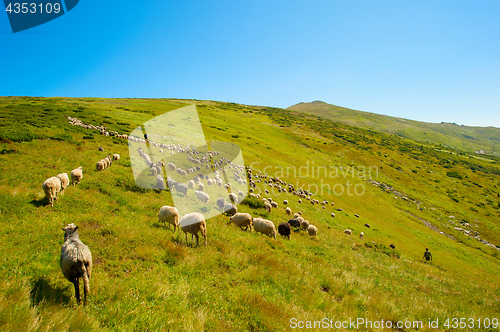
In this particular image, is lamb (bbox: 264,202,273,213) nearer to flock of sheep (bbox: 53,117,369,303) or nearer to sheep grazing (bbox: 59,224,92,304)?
flock of sheep (bbox: 53,117,369,303)

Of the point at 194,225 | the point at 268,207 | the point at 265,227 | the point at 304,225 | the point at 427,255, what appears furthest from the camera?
the point at 427,255

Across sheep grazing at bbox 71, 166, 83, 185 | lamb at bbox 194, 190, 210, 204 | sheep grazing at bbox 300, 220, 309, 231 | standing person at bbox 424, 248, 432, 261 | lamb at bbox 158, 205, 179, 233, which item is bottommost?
standing person at bbox 424, 248, 432, 261

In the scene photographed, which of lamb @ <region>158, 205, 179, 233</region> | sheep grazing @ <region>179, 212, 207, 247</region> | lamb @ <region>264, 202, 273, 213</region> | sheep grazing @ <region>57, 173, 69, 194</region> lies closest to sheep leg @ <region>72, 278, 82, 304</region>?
sheep grazing @ <region>179, 212, 207, 247</region>

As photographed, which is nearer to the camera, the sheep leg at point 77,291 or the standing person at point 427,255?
the sheep leg at point 77,291

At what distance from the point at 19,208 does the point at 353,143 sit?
130 metres

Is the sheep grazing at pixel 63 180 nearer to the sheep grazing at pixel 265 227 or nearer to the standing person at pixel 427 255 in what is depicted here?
the sheep grazing at pixel 265 227

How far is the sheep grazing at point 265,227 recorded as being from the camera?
14.5 meters

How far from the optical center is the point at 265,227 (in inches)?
576

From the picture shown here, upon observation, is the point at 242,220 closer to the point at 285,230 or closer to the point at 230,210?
the point at 230,210

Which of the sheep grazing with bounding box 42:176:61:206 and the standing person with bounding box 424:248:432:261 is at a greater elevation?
the sheep grazing with bounding box 42:176:61:206

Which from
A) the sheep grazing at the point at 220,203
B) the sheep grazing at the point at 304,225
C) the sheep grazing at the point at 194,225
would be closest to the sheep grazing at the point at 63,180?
the sheep grazing at the point at 194,225

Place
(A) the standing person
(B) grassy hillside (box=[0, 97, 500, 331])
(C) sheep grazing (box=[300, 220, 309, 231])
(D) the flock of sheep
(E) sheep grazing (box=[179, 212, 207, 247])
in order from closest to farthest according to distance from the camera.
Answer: (B) grassy hillside (box=[0, 97, 500, 331])
(D) the flock of sheep
(E) sheep grazing (box=[179, 212, 207, 247])
(C) sheep grazing (box=[300, 220, 309, 231])
(A) the standing person

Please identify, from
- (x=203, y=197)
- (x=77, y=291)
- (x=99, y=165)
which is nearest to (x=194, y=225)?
(x=77, y=291)

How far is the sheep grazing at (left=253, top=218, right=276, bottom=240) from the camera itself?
569 inches
